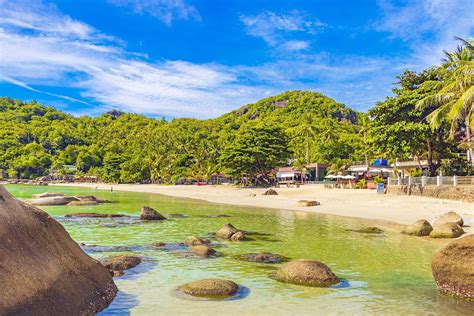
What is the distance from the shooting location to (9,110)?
610 feet

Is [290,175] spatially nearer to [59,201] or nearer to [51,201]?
[59,201]

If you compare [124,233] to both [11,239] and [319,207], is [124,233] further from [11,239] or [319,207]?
[319,207]

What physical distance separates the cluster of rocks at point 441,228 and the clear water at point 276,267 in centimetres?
73

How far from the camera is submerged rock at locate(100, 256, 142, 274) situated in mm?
12554

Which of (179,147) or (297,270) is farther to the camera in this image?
(179,147)

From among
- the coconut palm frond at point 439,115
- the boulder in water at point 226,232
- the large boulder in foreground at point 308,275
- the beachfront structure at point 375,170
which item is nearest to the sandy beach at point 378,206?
the coconut palm frond at point 439,115

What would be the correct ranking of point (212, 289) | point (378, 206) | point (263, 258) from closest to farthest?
point (212, 289)
point (263, 258)
point (378, 206)

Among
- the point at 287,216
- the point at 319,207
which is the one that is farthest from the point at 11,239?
the point at 319,207

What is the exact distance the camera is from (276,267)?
44.0 ft

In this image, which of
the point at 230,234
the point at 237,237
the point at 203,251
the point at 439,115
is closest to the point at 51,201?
the point at 230,234

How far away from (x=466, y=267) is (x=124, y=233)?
1617cm

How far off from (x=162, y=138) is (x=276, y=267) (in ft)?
344

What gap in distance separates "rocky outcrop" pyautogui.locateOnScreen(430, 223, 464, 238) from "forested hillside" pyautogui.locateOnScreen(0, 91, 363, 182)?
4371 cm

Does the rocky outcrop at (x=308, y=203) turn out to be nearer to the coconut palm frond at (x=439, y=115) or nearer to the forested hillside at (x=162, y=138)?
the coconut palm frond at (x=439, y=115)
